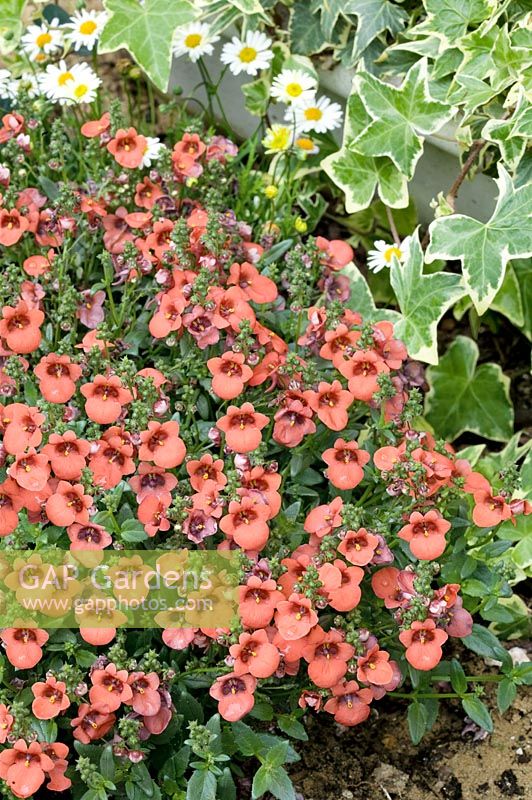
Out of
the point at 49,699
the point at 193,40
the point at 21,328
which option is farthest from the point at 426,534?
the point at 193,40

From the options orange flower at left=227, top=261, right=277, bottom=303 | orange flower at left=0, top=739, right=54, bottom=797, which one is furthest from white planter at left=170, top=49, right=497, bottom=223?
orange flower at left=0, top=739, right=54, bottom=797

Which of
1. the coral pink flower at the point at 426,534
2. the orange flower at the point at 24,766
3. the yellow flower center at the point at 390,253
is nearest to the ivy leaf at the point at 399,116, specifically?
the yellow flower center at the point at 390,253

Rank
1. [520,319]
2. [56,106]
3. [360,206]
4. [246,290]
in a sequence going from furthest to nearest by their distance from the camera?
[56,106]
[520,319]
[360,206]
[246,290]

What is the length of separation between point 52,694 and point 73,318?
0.72 meters

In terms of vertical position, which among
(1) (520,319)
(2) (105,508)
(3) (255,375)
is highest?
(3) (255,375)

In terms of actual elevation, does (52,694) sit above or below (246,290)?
below

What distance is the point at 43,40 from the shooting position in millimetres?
2426

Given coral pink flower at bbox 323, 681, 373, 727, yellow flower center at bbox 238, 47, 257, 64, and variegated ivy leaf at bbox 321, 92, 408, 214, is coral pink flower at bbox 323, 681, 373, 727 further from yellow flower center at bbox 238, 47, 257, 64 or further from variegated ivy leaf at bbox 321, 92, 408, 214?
yellow flower center at bbox 238, 47, 257, 64

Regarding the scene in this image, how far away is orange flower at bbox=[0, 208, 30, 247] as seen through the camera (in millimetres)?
1954

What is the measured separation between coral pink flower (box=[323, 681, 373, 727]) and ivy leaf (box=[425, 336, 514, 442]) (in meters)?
0.93

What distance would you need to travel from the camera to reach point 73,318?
1.96 metres

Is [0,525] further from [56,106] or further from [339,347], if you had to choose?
[56,106]

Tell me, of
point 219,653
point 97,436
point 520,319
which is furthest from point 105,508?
point 520,319

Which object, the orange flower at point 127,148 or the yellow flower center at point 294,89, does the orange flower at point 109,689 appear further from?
the yellow flower center at point 294,89
